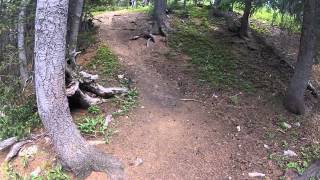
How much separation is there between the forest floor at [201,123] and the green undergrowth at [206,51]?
145 mm

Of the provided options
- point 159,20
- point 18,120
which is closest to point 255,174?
point 18,120

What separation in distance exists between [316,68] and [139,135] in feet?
24.5

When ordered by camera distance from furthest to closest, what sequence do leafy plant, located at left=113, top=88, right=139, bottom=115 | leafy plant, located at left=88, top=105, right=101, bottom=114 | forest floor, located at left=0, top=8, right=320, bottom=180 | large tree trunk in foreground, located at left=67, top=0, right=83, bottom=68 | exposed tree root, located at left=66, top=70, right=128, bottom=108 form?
large tree trunk in foreground, located at left=67, top=0, right=83, bottom=68 → leafy plant, located at left=113, top=88, right=139, bottom=115 → leafy plant, located at left=88, top=105, right=101, bottom=114 → exposed tree root, located at left=66, top=70, right=128, bottom=108 → forest floor, located at left=0, top=8, right=320, bottom=180

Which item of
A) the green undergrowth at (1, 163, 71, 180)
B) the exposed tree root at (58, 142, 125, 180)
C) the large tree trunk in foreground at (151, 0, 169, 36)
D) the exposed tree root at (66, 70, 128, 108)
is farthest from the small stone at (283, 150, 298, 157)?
the large tree trunk in foreground at (151, 0, 169, 36)

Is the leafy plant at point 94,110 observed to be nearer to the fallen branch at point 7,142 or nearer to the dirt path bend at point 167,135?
the dirt path bend at point 167,135

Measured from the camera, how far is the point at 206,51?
11.8 metres

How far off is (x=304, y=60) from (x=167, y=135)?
3.53 metres

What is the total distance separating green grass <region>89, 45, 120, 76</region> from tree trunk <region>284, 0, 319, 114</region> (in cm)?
432

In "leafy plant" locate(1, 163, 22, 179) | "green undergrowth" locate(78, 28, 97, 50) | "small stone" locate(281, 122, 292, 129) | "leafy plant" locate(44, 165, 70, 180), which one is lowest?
"leafy plant" locate(1, 163, 22, 179)

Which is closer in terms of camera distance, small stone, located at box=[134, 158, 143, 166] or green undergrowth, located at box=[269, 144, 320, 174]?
small stone, located at box=[134, 158, 143, 166]

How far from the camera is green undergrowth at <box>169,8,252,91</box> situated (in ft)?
33.4

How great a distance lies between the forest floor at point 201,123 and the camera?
7027 mm

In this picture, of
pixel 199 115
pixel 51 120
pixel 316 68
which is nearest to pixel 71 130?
pixel 51 120

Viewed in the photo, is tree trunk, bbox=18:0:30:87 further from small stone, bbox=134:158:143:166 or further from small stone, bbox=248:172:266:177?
small stone, bbox=248:172:266:177
